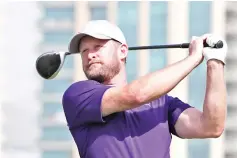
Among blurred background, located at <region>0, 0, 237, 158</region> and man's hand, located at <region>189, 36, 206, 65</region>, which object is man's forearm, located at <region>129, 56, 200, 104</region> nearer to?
man's hand, located at <region>189, 36, 206, 65</region>

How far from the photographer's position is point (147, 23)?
61.4 m

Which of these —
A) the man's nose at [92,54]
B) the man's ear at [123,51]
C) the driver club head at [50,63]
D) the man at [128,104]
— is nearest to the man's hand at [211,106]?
the man at [128,104]

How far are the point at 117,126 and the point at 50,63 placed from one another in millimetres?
683

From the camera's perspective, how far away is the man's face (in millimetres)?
3936

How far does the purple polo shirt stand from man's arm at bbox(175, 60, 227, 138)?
0.06 meters

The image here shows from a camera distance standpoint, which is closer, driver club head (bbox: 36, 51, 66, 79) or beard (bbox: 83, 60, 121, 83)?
beard (bbox: 83, 60, 121, 83)

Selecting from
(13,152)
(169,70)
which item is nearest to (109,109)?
(169,70)

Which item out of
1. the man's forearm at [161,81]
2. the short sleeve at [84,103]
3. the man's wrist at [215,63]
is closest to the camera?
the man's forearm at [161,81]

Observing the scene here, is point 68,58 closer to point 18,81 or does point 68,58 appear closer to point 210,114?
point 18,81

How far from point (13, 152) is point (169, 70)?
63.2m

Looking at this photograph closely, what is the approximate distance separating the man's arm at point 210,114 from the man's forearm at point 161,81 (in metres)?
0.13

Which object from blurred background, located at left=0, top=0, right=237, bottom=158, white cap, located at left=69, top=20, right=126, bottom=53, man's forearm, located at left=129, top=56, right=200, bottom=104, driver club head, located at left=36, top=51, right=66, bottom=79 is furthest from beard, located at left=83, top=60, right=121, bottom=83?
blurred background, located at left=0, top=0, right=237, bottom=158

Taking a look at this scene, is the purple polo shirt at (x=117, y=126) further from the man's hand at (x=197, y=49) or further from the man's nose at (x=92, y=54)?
the man's hand at (x=197, y=49)

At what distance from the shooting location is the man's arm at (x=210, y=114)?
3.80 metres
